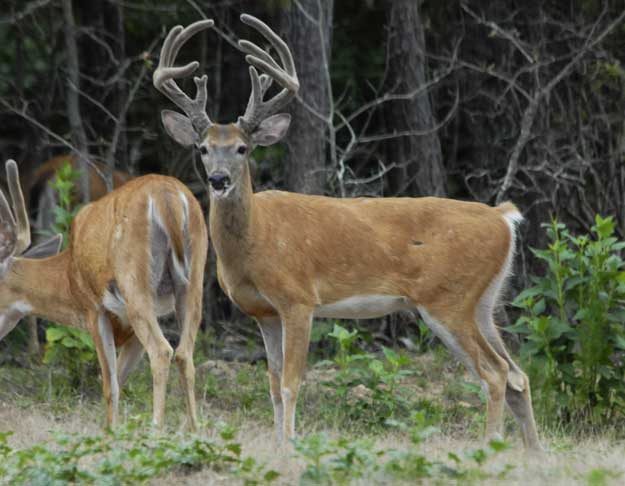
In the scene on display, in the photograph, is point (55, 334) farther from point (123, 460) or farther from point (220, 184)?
point (123, 460)

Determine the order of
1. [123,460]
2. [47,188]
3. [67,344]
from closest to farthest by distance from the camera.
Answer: [123,460]
[67,344]
[47,188]

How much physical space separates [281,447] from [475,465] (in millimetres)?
1251

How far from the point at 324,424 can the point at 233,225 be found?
1726 millimetres


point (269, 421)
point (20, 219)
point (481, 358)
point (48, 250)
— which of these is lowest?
point (269, 421)

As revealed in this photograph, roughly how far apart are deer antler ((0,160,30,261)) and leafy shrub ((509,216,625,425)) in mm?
3407

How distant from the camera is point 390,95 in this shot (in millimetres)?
11602

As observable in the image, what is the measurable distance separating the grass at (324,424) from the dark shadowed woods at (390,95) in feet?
5.66

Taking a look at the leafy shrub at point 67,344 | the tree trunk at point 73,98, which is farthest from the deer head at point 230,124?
the tree trunk at point 73,98

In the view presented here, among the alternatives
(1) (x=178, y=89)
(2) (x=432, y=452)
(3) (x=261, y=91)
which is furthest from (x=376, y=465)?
(1) (x=178, y=89)

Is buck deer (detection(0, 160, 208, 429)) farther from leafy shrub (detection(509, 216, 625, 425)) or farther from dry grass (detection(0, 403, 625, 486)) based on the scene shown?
leafy shrub (detection(509, 216, 625, 425))

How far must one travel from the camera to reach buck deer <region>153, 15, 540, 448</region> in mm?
7773

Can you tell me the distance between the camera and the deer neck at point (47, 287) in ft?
29.4

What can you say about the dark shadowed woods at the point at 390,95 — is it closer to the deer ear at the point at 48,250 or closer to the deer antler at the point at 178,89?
the deer ear at the point at 48,250

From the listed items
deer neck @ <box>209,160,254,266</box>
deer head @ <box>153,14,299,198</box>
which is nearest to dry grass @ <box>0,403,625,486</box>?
deer neck @ <box>209,160,254,266</box>
